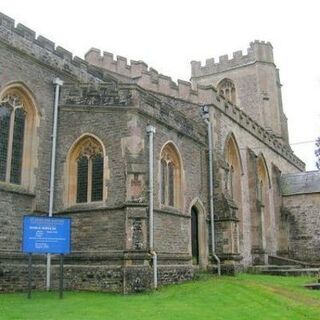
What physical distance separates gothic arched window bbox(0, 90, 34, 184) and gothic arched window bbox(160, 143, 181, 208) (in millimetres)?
4971

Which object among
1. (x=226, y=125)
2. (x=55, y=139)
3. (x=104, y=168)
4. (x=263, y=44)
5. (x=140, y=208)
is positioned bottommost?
(x=140, y=208)

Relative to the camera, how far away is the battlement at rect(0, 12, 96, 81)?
1480 centimetres

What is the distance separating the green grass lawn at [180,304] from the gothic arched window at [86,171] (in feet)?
10.9

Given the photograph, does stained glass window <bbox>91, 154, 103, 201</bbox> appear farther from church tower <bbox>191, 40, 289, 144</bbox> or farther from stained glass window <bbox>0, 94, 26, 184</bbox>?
church tower <bbox>191, 40, 289, 144</bbox>

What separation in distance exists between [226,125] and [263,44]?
1895 centimetres

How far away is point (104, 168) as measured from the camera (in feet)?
49.8

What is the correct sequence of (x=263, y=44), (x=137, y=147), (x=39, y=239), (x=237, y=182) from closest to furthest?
(x=39, y=239)
(x=137, y=147)
(x=237, y=182)
(x=263, y=44)

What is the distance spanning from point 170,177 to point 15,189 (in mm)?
5969

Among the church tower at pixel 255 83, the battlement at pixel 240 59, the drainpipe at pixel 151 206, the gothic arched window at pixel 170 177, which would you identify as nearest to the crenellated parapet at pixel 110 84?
the drainpipe at pixel 151 206

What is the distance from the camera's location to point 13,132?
48.4 feet

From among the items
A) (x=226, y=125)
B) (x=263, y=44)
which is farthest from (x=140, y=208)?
(x=263, y=44)

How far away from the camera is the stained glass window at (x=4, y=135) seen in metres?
14.3

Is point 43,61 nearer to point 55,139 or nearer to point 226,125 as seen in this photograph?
point 55,139

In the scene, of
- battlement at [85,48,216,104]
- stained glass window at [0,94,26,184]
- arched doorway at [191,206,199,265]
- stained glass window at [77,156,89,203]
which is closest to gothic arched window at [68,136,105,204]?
stained glass window at [77,156,89,203]
